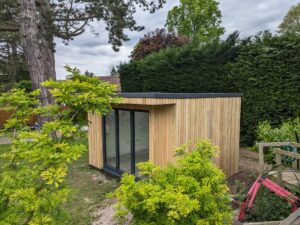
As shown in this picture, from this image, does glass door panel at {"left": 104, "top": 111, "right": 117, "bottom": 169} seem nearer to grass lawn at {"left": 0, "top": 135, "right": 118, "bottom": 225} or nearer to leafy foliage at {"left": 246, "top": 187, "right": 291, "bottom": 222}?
grass lawn at {"left": 0, "top": 135, "right": 118, "bottom": 225}

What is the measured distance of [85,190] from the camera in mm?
5082

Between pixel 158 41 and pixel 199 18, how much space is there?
6433 mm

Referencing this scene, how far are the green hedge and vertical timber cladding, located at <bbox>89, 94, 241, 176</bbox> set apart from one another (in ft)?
6.85

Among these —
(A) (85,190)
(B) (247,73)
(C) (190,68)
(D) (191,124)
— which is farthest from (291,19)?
(A) (85,190)

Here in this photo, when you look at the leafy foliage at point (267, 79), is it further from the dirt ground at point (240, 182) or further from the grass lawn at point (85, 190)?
the grass lawn at point (85, 190)

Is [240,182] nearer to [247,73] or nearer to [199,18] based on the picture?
[247,73]

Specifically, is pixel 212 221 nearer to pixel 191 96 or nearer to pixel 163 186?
pixel 163 186

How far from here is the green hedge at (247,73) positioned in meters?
6.71

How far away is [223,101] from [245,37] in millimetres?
3748

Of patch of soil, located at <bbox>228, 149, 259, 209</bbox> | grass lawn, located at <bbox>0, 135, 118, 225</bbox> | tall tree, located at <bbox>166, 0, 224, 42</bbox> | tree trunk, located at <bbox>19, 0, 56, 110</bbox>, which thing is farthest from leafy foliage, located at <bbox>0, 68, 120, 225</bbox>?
tall tree, located at <bbox>166, 0, 224, 42</bbox>

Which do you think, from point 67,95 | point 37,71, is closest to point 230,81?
point 37,71

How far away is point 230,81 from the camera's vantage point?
8047mm

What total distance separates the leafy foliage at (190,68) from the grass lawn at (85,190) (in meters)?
4.48

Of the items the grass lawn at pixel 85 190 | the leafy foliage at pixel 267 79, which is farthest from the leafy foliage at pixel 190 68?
the grass lawn at pixel 85 190
